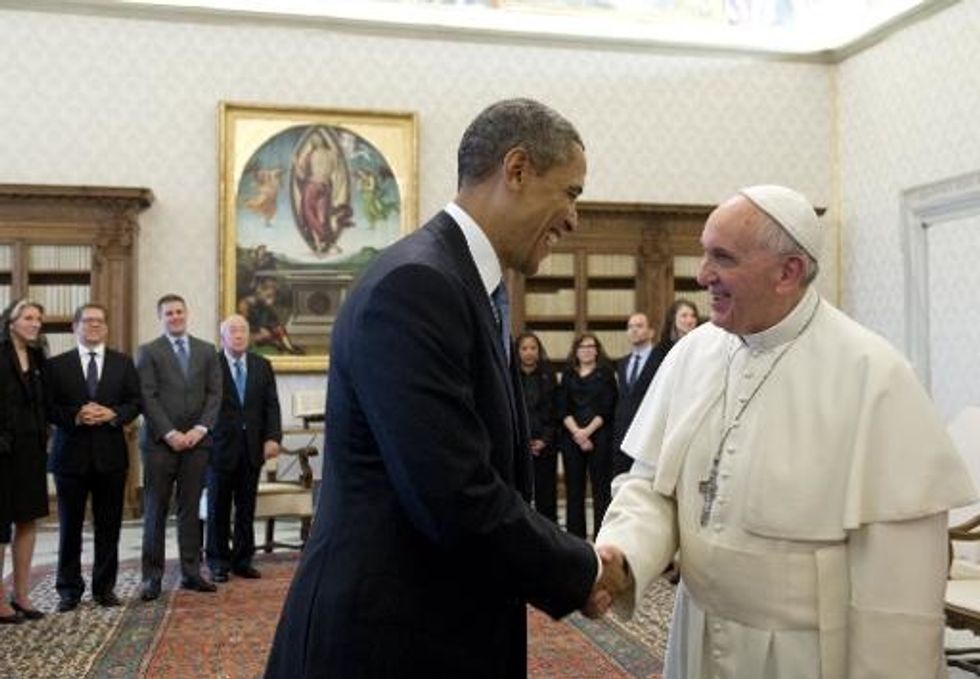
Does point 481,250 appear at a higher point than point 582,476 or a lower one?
higher

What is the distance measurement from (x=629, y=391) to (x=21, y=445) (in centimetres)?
414

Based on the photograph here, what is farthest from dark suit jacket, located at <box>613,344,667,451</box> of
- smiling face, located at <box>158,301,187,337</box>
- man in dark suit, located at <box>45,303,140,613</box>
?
man in dark suit, located at <box>45,303,140,613</box>

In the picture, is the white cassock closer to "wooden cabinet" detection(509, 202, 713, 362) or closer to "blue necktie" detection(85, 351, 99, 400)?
"blue necktie" detection(85, 351, 99, 400)

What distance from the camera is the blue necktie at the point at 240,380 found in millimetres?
7855

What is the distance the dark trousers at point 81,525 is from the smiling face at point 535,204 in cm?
538

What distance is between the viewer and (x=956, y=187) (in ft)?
33.8

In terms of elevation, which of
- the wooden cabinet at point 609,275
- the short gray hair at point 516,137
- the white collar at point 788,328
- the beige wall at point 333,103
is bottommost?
the white collar at point 788,328

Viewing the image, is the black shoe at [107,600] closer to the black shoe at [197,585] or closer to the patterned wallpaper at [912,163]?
the black shoe at [197,585]

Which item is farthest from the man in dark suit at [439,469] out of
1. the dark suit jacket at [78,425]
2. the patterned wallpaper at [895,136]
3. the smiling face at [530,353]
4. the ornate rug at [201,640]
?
the patterned wallpaper at [895,136]

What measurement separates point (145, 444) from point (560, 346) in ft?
17.8

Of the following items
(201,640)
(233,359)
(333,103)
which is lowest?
(201,640)

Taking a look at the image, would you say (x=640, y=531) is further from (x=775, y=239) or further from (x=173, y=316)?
(x=173, y=316)

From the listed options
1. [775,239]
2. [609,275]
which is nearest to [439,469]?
[775,239]

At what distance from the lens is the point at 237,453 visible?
305 inches
